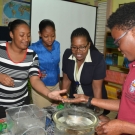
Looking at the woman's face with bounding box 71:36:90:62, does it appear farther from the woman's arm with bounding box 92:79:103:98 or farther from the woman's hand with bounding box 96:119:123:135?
the woman's hand with bounding box 96:119:123:135

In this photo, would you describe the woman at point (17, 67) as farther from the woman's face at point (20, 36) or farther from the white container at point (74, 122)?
the white container at point (74, 122)

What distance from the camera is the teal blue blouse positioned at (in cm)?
227

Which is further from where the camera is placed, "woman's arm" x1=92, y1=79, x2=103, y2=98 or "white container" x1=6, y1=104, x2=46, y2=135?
"woman's arm" x1=92, y1=79, x2=103, y2=98

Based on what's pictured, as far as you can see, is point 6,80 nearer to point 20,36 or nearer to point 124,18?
point 20,36

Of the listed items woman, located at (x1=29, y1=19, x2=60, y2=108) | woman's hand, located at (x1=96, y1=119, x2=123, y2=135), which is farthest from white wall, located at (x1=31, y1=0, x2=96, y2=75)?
woman's hand, located at (x1=96, y1=119, x2=123, y2=135)

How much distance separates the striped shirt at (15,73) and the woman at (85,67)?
0.44 metres

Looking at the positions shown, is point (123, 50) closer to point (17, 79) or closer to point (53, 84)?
point (17, 79)

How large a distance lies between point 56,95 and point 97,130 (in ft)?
1.78

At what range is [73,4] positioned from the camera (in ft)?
12.2

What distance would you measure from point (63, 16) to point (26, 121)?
9.30 ft

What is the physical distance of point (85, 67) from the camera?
188cm

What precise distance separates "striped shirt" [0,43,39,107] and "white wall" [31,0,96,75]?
1.54 metres

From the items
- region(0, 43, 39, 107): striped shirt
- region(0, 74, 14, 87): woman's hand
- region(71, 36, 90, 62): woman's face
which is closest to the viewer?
region(0, 74, 14, 87): woman's hand

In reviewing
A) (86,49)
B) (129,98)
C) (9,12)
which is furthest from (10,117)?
(9,12)
